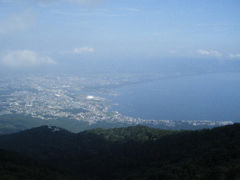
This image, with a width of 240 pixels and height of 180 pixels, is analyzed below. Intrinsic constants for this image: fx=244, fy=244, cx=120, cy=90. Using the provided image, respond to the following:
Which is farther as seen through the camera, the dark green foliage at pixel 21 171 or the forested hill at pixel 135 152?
the forested hill at pixel 135 152

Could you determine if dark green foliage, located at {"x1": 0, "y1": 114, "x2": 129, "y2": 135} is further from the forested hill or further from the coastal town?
the forested hill

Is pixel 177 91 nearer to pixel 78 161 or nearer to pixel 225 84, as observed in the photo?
pixel 225 84

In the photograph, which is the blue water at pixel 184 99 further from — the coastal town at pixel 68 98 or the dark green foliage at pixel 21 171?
the dark green foliage at pixel 21 171

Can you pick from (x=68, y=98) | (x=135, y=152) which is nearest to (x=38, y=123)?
(x=68, y=98)

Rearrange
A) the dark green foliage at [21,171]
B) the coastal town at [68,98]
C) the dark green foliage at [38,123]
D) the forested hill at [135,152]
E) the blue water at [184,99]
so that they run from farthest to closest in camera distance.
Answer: the blue water at [184,99]
the coastal town at [68,98]
the dark green foliage at [38,123]
the forested hill at [135,152]
the dark green foliage at [21,171]

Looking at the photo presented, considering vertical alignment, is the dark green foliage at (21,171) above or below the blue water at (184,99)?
below

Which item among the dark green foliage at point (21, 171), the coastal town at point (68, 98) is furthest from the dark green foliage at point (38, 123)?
the dark green foliage at point (21, 171)

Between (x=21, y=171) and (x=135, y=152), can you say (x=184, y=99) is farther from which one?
(x=21, y=171)
